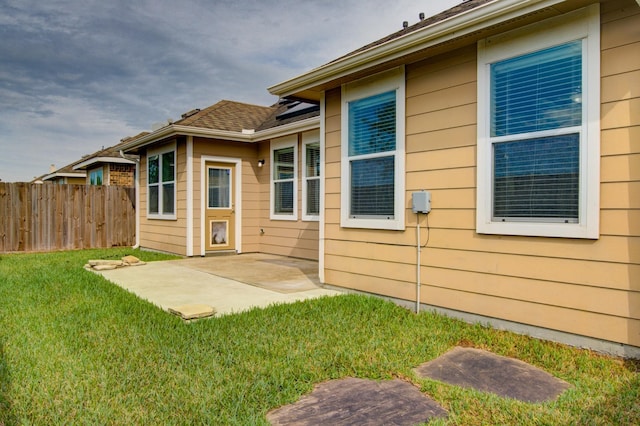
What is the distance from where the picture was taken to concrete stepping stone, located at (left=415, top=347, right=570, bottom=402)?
2.41 m

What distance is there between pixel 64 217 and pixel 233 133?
17.6 feet

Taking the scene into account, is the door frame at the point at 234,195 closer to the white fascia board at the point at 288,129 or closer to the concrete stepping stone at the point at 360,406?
the white fascia board at the point at 288,129

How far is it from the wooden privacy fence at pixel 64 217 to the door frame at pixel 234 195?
375 centimetres

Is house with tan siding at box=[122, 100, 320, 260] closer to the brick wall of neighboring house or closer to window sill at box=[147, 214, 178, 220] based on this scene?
window sill at box=[147, 214, 178, 220]

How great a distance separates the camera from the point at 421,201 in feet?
13.1

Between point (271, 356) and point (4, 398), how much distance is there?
5.15 ft

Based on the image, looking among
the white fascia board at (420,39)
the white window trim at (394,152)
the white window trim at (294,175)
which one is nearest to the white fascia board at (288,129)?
the white window trim at (294,175)

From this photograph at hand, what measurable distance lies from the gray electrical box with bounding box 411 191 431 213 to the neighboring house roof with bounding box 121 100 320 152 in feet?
12.3

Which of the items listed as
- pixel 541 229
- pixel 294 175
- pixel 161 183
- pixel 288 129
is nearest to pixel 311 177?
pixel 294 175

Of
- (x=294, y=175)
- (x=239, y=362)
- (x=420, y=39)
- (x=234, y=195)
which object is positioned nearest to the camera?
(x=239, y=362)

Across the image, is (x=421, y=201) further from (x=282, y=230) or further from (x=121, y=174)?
(x=121, y=174)

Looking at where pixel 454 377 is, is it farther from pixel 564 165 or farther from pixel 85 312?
pixel 85 312

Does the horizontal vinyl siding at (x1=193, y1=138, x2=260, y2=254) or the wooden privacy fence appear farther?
the wooden privacy fence

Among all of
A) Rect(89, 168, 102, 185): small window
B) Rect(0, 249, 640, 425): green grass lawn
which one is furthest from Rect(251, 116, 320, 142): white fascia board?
Rect(89, 168, 102, 185): small window
